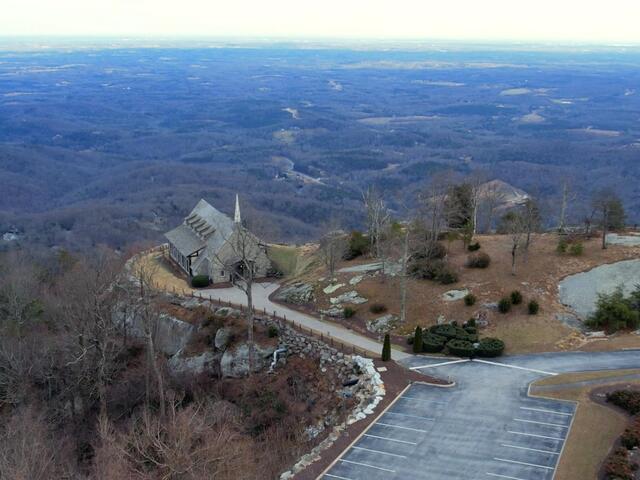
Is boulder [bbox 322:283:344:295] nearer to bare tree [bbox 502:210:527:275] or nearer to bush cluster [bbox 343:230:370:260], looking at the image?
bush cluster [bbox 343:230:370:260]

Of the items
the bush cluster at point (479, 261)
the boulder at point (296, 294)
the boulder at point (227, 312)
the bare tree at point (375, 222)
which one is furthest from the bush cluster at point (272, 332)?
the bush cluster at point (479, 261)

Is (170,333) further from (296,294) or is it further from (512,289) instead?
(512,289)

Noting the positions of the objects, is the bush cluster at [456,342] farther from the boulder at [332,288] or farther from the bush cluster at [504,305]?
the boulder at [332,288]

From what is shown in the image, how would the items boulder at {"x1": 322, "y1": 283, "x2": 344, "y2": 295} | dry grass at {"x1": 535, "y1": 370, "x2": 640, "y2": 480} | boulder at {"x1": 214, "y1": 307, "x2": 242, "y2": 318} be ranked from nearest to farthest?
dry grass at {"x1": 535, "y1": 370, "x2": 640, "y2": 480} < boulder at {"x1": 214, "y1": 307, "x2": 242, "y2": 318} < boulder at {"x1": 322, "y1": 283, "x2": 344, "y2": 295}

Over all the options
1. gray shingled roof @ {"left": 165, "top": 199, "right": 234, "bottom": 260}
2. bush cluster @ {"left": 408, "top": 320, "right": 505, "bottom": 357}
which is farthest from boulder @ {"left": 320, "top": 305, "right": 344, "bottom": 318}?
gray shingled roof @ {"left": 165, "top": 199, "right": 234, "bottom": 260}

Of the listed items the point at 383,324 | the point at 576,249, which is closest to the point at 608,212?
the point at 576,249

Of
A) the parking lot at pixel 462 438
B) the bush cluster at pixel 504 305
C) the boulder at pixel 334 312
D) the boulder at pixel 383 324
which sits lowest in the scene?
the boulder at pixel 334 312

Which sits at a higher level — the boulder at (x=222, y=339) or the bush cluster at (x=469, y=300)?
the bush cluster at (x=469, y=300)

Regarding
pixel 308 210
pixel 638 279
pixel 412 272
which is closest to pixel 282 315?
pixel 412 272
